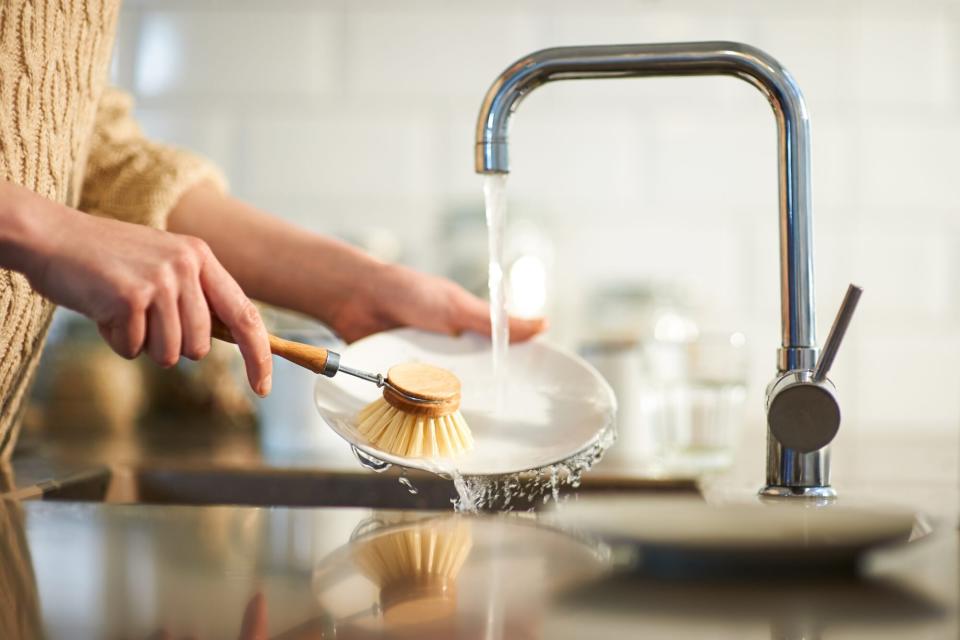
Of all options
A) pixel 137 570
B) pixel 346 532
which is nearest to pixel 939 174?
pixel 346 532

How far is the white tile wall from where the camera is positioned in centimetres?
152

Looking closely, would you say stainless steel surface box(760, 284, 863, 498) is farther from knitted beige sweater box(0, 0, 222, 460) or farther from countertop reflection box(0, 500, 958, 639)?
knitted beige sweater box(0, 0, 222, 460)

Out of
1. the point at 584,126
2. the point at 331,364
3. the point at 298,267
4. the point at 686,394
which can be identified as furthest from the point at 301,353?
the point at 584,126

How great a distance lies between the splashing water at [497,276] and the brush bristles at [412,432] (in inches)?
2.4

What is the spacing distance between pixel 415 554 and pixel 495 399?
0.25m

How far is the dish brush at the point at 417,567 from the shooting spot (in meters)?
0.39

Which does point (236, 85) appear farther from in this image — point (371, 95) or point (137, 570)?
point (137, 570)

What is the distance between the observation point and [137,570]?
1.48ft

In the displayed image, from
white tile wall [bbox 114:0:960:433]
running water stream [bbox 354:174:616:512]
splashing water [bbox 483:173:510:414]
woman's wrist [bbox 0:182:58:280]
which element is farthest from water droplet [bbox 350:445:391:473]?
white tile wall [bbox 114:0:960:433]

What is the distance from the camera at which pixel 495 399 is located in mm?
727

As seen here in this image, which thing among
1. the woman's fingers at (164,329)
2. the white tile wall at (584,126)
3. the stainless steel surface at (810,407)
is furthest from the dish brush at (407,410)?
the white tile wall at (584,126)

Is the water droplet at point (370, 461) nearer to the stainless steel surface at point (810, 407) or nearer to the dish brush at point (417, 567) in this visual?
the dish brush at point (417, 567)

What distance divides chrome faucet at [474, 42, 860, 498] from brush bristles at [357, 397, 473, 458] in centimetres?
17

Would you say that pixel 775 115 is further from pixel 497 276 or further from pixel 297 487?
pixel 297 487
